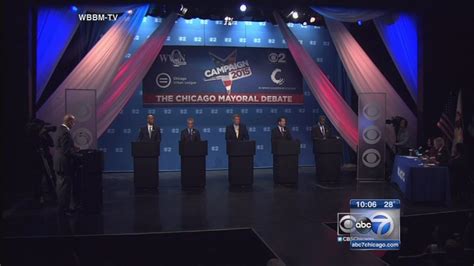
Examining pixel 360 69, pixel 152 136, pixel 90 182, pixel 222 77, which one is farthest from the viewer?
pixel 222 77

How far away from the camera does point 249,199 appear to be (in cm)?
695

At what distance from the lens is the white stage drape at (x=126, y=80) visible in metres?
7.87

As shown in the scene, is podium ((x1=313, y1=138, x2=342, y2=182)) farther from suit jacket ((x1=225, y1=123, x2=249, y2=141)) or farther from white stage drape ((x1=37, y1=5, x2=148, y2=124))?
white stage drape ((x1=37, y1=5, x2=148, y2=124))

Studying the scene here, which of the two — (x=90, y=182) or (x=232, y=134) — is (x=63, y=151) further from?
(x=232, y=134)

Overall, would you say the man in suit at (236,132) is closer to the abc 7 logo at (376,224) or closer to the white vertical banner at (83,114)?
the white vertical banner at (83,114)

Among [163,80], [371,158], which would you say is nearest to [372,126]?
[371,158]

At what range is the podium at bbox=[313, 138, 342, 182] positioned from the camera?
8.27 meters

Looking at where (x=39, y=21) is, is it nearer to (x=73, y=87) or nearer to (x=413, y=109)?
(x=73, y=87)

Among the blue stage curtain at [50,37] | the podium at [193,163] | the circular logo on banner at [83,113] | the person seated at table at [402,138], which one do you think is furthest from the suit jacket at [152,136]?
the person seated at table at [402,138]

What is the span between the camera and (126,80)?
804 cm

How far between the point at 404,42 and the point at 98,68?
5992mm

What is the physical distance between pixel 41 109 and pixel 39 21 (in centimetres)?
156

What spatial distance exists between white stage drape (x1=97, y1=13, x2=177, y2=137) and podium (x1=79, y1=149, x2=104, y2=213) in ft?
6.32

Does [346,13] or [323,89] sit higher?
[346,13]
